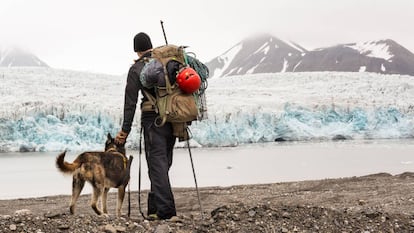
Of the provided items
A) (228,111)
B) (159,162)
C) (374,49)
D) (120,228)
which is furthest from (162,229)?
(374,49)

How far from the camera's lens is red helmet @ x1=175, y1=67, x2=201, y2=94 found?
407 centimetres

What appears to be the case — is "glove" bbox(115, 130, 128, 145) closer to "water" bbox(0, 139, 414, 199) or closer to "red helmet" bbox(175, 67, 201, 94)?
"red helmet" bbox(175, 67, 201, 94)

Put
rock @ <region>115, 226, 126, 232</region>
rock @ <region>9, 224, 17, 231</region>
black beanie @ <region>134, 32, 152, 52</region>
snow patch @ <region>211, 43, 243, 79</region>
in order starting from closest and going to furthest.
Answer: rock @ <region>9, 224, 17, 231</region> → rock @ <region>115, 226, 126, 232</region> → black beanie @ <region>134, 32, 152, 52</region> → snow patch @ <region>211, 43, 243, 79</region>

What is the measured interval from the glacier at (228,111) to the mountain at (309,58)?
10636cm

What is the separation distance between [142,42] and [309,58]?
6147 inches

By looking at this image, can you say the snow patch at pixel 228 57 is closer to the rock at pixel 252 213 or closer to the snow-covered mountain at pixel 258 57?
the snow-covered mountain at pixel 258 57

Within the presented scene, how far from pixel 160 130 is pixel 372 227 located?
6.26ft

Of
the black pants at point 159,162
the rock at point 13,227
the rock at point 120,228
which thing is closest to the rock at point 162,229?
the rock at point 120,228

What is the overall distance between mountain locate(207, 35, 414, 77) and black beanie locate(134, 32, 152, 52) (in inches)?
5465

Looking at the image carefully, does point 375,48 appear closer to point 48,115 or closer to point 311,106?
point 311,106

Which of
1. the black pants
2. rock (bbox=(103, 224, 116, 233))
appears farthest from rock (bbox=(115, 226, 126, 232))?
the black pants

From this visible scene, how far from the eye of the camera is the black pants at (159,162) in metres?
4.30

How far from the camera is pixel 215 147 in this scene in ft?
96.3

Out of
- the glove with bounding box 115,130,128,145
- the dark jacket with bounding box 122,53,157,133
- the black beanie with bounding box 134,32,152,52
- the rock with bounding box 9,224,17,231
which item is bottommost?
the rock with bounding box 9,224,17,231
